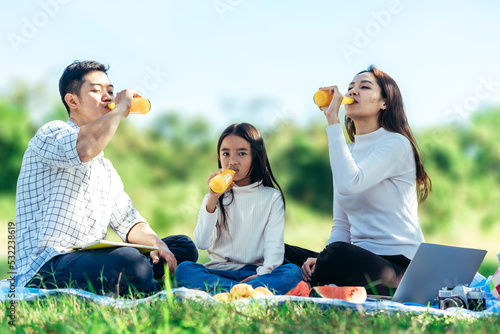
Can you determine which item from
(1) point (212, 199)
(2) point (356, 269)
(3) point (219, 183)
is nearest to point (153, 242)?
(1) point (212, 199)

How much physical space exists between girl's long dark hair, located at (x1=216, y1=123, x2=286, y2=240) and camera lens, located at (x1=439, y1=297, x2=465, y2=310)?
109 centimetres

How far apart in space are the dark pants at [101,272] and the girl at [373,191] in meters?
0.87

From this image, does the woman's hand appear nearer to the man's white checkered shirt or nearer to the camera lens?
the camera lens

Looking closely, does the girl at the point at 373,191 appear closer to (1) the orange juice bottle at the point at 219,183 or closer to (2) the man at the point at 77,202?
(1) the orange juice bottle at the point at 219,183

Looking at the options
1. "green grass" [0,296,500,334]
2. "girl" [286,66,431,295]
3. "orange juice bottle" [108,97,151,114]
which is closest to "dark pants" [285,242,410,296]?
"girl" [286,66,431,295]

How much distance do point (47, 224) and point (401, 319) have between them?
69.3 inches

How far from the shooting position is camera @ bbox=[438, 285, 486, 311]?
8.57 ft

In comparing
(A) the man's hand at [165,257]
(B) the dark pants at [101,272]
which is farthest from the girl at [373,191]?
(B) the dark pants at [101,272]

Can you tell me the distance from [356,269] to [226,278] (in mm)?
704

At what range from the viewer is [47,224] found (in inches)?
114

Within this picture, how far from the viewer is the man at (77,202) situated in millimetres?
2760

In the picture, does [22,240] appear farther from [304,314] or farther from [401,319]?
[401,319]

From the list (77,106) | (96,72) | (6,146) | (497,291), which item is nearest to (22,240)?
(77,106)

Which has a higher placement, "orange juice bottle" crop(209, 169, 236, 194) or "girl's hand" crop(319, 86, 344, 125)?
"girl's hand" crop(319, 86, 344, 125)
